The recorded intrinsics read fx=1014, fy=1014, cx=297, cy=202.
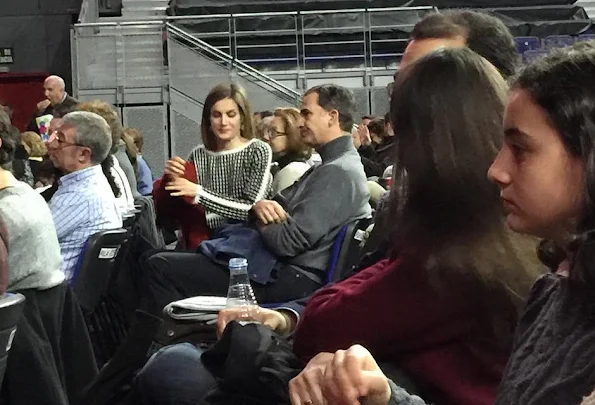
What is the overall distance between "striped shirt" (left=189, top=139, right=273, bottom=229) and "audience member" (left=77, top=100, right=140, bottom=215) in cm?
44

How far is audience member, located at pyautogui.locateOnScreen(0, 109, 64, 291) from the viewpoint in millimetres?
3254

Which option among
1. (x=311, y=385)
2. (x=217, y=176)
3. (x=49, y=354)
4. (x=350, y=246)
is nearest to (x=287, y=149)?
(x=217, y=176)

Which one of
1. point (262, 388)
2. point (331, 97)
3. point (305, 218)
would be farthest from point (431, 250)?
point (331, 97)

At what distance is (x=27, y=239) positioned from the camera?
130 inches

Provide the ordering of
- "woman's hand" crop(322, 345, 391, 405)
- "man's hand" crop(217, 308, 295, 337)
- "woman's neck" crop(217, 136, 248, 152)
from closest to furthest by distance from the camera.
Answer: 1. "woman's hand" crop(322, 345, 391, 405)
2. "man's hand" crop(217, 308, 295, 337)
3. "woman's neck" crop(217, 136, 248, 152)

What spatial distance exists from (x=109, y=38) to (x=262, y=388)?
9641mm

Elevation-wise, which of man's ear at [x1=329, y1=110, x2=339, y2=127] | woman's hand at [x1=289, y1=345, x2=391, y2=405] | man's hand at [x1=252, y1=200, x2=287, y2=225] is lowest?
man's hand at [x1=252, y1=200, x2=287, y2=225]

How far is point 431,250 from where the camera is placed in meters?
1.61

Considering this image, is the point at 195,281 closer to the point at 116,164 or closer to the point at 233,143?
the point at 233,143

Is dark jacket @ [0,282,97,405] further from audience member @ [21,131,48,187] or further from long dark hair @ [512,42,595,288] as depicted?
audience member @ [21,131,48,187]

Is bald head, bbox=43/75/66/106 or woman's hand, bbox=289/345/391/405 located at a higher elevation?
bald head, bbox=43/75/66/106

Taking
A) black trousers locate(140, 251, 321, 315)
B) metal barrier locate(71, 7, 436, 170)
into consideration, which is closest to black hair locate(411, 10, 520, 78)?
black trousers locate(140, 251, 321, 315)

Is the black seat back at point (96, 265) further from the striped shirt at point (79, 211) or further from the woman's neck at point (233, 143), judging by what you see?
the woman's neck at point (233, 143)

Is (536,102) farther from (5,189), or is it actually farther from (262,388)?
(5,189)
